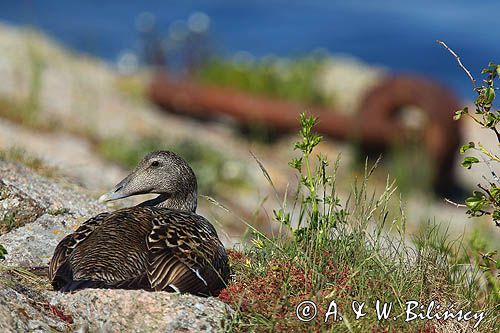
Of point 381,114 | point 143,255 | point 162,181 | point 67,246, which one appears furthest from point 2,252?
point 381,114

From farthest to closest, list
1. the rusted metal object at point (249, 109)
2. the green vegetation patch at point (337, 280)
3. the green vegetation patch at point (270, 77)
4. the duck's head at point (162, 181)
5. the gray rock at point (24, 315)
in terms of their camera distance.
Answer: the green vegetation patch at point (270, 77)
the rusted metal object at point (249, 109)
the duck's head at point (162, 181)
the green vegetation patch at point (337, 280)
the gray rock at point (24, 315)

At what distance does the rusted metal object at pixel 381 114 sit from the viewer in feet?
54.4

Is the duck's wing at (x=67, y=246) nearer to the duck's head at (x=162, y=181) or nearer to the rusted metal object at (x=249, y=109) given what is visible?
the duck's head at (x=162, y=181)

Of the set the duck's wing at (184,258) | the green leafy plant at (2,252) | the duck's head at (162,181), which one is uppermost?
the duck's head at (162,181)

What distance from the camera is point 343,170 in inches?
645

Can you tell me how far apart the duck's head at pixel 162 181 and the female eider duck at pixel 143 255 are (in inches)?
25.5

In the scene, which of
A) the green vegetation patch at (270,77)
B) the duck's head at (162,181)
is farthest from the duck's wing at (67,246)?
the green vegetation patch at (270,77)

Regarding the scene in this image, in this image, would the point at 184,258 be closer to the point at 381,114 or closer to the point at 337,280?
the point at 337,280

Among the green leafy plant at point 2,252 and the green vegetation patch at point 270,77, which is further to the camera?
the green vegetation patch at point 270,77

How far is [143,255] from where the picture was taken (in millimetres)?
6000

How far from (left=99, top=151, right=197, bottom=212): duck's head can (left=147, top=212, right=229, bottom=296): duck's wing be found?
94 centimetres

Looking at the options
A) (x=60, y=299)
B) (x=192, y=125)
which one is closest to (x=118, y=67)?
(x=192, y=125)

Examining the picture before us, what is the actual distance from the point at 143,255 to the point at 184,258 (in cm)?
26

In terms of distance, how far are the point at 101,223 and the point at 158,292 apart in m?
0.81
